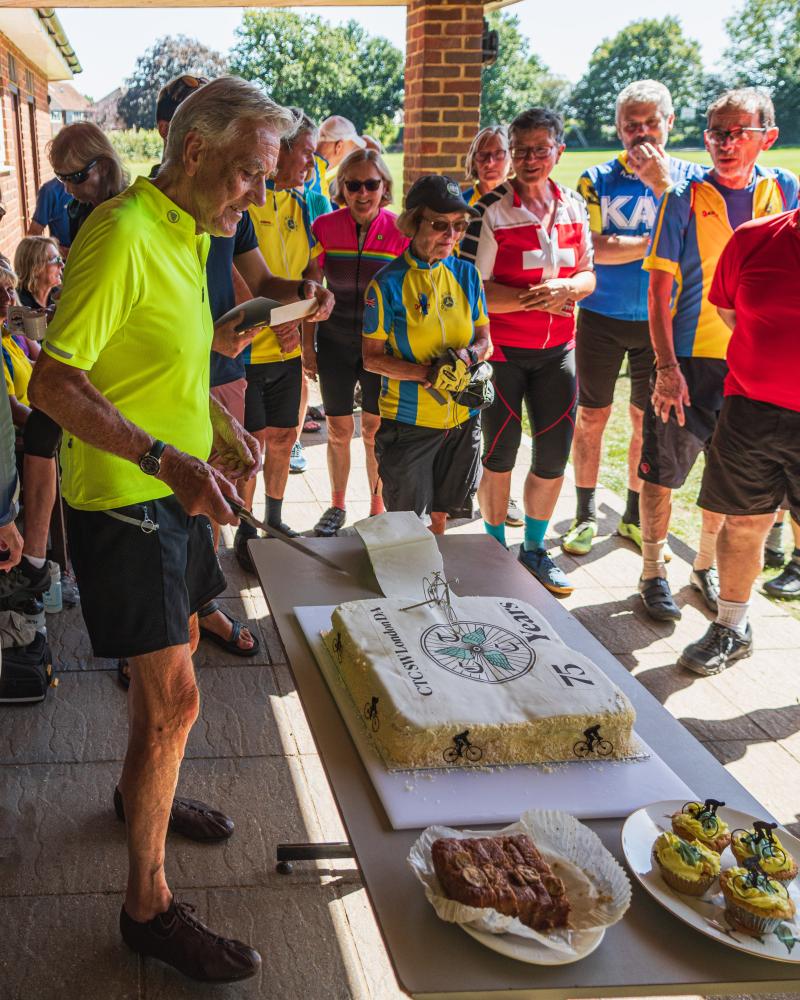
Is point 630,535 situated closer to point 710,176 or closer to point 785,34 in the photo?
point 710,176

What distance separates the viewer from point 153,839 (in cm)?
196

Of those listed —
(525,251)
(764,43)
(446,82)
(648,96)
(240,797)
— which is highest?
(764,43)

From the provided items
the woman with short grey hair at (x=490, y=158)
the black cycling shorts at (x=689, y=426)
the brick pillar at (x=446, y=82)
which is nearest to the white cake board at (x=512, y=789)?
the black cycling shorts at (x=689, y=426)

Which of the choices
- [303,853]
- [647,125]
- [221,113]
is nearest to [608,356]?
[647,125]

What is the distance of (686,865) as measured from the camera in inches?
52.2

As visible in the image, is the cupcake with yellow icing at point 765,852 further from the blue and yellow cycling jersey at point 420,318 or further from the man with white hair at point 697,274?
the man with white hair at point 697,274

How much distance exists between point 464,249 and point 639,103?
119 cm

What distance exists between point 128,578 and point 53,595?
2.09 metres

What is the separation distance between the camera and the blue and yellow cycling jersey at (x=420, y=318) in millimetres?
3328

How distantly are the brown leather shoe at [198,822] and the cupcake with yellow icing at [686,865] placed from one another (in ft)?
4.80

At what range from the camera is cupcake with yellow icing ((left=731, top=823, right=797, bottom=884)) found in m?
1.35

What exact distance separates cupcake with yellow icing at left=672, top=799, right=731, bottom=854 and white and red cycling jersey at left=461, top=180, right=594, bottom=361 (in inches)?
108

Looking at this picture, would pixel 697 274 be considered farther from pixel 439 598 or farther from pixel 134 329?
pixel 134 329

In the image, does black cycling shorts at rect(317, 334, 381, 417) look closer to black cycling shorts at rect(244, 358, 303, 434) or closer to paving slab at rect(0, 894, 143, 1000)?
black cycling shorts at rect(244, 358, 303, 434)
